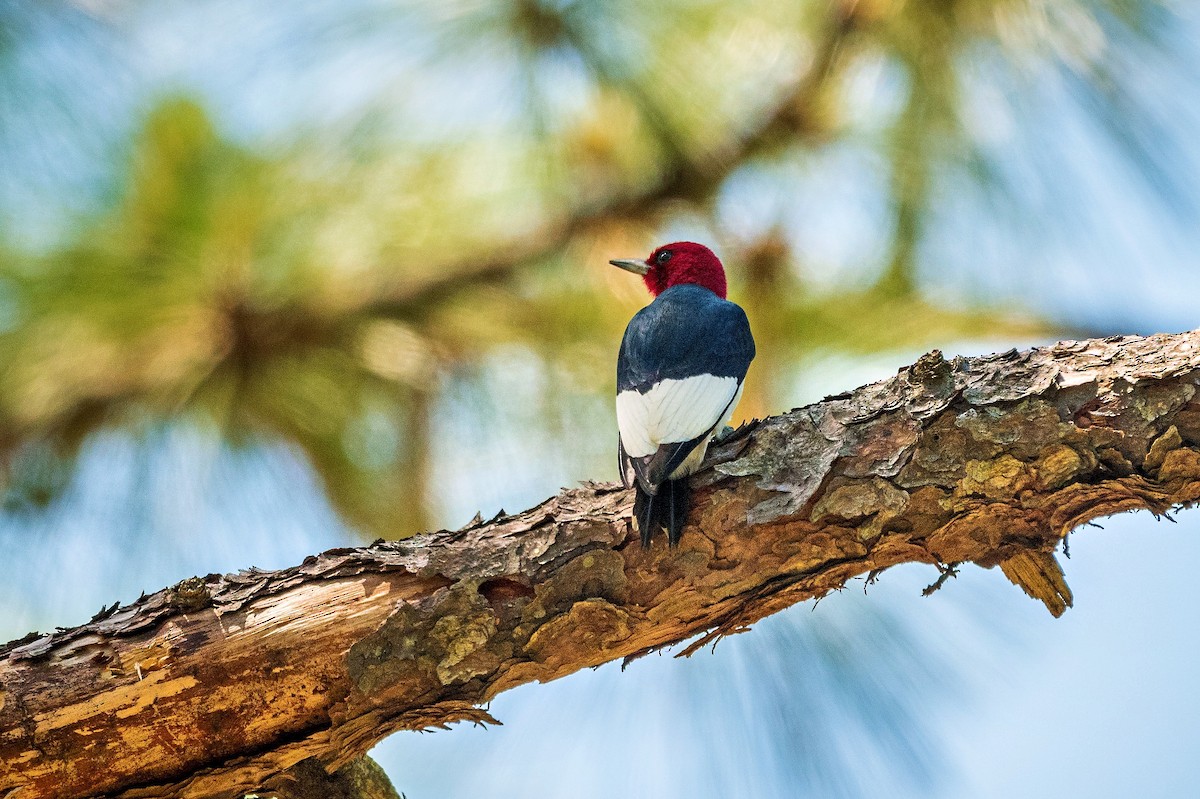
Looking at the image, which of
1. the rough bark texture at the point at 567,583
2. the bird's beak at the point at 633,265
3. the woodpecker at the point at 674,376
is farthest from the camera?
the bird's beak at the point at 633,265

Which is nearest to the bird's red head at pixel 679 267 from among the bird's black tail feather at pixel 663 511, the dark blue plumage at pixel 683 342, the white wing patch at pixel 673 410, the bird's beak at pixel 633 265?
the bird's beak at pixel 633 265

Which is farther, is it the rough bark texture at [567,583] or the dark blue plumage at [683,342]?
the dark blue plumage at [683,342]

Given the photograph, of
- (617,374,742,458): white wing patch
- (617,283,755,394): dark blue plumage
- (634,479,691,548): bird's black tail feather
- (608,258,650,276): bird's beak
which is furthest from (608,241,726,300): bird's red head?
(634,479,691,548): bird's black tail feather

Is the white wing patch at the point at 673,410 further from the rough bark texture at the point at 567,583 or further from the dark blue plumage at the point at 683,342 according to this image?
the rough bark texture at the point at 567,583

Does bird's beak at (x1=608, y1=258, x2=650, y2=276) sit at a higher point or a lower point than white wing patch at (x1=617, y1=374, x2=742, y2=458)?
higher

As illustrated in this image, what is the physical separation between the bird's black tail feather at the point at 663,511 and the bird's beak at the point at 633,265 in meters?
0.72

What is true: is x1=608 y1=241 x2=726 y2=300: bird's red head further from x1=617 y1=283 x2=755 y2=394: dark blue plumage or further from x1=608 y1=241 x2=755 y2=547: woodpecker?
x1=617 y1=283 x2=755 y2=394: dark blue plumage

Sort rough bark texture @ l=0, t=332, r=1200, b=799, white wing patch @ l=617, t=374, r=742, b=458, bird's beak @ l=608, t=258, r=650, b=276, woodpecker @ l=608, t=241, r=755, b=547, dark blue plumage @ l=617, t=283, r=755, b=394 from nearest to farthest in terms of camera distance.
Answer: rough bark texture @ l=0, t=332, r=1200, b=799, woodpecker @ l=608, t=241, r=755, b=547, white wing patch @ l=617, t=374, r=742, b=458, dark blue plumage @ l=617, t=283, r=755, b=394, bird's beak @ l=608, t=258, r=650, b=276

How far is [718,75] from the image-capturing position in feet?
6.30

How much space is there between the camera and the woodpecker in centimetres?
140

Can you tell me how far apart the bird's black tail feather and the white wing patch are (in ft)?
0.27

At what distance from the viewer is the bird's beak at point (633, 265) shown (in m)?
2.02

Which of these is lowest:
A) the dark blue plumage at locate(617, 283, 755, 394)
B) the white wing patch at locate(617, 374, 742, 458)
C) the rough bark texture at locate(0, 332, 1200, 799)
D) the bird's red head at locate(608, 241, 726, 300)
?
the rough bark texture at locate(0, 332, 1200, 799)

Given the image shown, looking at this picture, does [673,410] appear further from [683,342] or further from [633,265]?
[633,265]
